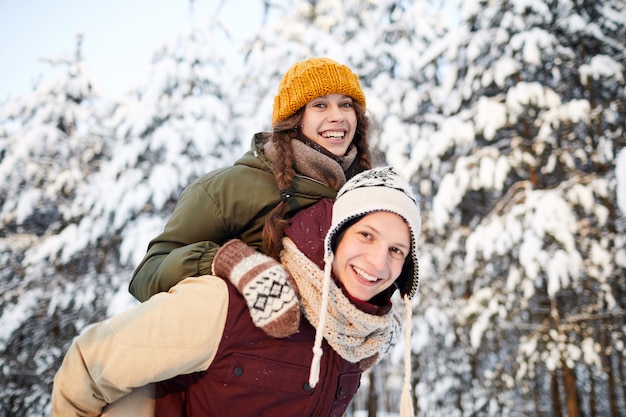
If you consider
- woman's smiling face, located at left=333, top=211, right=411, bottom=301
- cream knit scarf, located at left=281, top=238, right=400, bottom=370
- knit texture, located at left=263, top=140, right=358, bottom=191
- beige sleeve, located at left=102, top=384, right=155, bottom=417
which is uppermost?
knit texture, located at left=263, top=140, right=358, bottom=191

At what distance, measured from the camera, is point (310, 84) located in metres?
2.62

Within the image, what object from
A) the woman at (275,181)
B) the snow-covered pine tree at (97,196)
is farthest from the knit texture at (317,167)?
the snow-covered pine tree at (97,196)

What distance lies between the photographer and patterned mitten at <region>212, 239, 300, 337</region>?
1.77 metres

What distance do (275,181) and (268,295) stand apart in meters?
0.80

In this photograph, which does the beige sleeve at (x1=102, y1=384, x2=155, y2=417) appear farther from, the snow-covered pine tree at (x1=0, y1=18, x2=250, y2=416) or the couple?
the snow-covered pine tree at (x1=0, y1=18, x2=250, y2=416)

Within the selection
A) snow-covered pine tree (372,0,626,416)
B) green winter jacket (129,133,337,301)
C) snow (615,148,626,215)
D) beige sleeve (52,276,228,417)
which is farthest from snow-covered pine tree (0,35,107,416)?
snow (615,148,626,215)

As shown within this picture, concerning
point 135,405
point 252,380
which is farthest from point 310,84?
point 135,405

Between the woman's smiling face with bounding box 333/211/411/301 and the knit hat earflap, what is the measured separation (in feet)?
0.13

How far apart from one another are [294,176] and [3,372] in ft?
28.0

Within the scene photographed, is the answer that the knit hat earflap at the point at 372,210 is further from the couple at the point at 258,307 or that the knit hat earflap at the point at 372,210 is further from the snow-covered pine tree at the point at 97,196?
the snow-covered pine tree at the point at 97,196

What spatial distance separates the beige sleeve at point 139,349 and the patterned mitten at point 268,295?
0.42 feet

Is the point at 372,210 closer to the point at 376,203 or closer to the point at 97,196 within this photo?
the point at 376,203

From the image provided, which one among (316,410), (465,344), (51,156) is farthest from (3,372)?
(316,410)

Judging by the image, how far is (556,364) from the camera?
21.1ft
